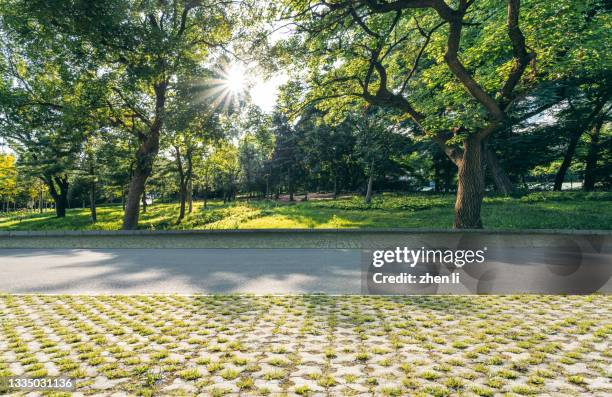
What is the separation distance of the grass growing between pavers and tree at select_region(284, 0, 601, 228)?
7475 millimetres

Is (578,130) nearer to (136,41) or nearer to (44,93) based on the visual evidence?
(136,41)

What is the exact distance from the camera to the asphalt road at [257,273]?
19.4 feet

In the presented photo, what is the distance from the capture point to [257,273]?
7.07 metres

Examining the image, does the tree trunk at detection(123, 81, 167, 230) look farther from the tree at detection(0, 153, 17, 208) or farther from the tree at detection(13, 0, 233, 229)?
the tree at detection(0, 153, 17, 208)

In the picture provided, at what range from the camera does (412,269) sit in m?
7.34

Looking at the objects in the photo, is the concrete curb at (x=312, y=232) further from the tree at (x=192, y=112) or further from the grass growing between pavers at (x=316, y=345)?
the grass growing between pavers at (x=316, y=345)

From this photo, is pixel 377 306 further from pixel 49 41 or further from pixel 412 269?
pixel 49 41

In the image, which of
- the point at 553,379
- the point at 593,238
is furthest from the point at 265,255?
the point at 593,238

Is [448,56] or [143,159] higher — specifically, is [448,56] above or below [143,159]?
above

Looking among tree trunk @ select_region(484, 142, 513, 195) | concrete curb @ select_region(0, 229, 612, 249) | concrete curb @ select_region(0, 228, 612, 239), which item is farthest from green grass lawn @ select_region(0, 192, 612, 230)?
tree trunk @ select_region(484, 142, 513, 195)

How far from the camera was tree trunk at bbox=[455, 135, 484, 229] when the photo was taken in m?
11.7

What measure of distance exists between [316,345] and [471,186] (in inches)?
418

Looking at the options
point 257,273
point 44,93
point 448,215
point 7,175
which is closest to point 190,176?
point 44,93

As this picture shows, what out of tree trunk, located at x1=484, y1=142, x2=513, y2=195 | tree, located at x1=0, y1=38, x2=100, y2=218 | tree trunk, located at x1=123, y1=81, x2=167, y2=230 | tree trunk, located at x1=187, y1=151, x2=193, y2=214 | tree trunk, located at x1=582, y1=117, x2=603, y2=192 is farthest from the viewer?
tree trunk, located at x1=582, y1=117, x2=603, y2=192
